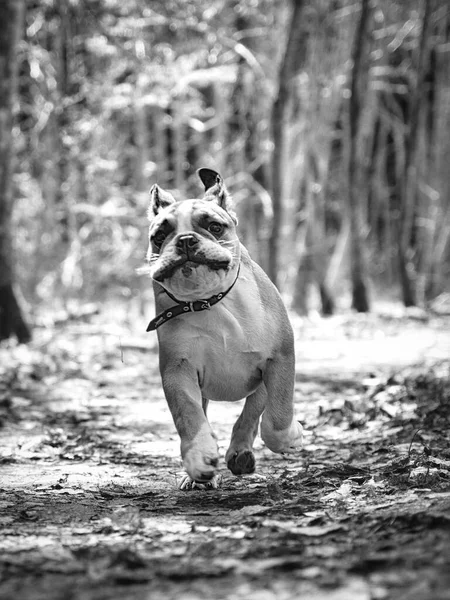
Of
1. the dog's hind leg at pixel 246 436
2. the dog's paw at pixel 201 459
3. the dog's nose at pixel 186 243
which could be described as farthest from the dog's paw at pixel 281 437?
the dog's nose at pixel 186 243

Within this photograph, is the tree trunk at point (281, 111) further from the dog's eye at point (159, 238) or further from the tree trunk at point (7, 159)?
the dog's eye at point (159, 238)

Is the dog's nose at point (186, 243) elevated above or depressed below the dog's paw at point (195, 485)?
above

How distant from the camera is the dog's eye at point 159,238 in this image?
508 centimetres

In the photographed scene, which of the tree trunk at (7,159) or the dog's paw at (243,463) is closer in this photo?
the dog's paw at (243,463)

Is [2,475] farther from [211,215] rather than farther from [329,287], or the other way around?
[329,287]

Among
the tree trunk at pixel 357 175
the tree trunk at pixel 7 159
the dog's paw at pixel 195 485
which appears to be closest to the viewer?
the dog's paw at pixel 195 485

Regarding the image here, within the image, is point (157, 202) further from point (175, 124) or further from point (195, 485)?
point (175, 124)

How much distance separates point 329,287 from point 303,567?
72.7 feet

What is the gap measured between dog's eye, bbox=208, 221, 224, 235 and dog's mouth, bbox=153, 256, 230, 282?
30 cm

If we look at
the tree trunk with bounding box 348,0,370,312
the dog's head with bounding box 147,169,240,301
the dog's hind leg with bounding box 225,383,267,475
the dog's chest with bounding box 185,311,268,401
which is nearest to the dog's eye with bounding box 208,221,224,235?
the dog's head with bounding box 147,169,240,301

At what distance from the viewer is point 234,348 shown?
514 centimetres

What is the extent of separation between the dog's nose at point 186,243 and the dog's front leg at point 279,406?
91 cm

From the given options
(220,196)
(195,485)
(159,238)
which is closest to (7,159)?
(220,196)

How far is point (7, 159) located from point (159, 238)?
9.36 m
